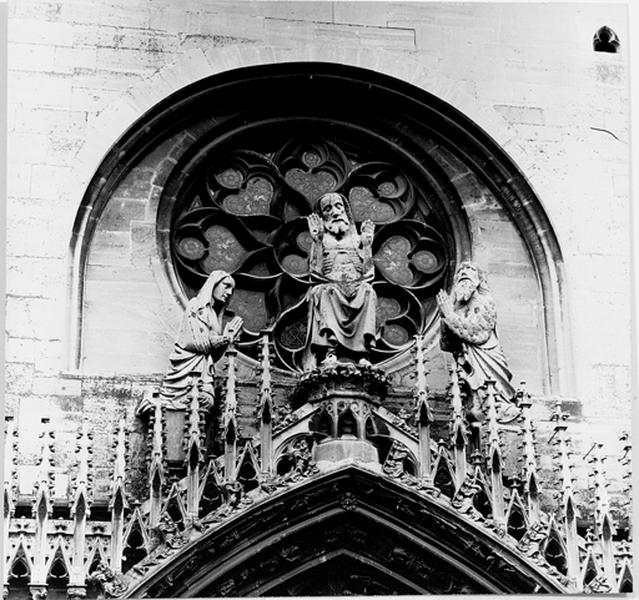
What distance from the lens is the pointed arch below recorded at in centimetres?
1459

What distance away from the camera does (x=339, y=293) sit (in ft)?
51.0

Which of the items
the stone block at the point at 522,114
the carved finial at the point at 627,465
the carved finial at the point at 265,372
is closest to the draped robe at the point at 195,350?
the carved finial at the point at 265,372

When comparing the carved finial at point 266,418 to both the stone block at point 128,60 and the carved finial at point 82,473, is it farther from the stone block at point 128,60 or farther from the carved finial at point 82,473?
the stone block at point 128,60

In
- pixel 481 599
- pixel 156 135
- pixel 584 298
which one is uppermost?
pixel 156 135

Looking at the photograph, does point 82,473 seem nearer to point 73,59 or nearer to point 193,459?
point 193,459

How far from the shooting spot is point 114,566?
1430 centimetres

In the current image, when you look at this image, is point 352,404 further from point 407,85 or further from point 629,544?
point 407,85

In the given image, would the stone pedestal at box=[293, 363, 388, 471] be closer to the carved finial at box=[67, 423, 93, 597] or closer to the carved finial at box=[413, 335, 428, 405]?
the carved finial at box=[413, 335, 428, 405]

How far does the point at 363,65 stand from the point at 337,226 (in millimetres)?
1806

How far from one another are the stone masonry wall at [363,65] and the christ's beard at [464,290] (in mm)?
870

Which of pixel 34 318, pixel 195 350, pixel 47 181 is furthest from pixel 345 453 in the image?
pixel 47 181

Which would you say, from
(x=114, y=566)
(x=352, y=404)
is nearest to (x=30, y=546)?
(x=114, y=566)

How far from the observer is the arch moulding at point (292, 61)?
16281 mm

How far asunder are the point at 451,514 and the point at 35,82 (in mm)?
4470
